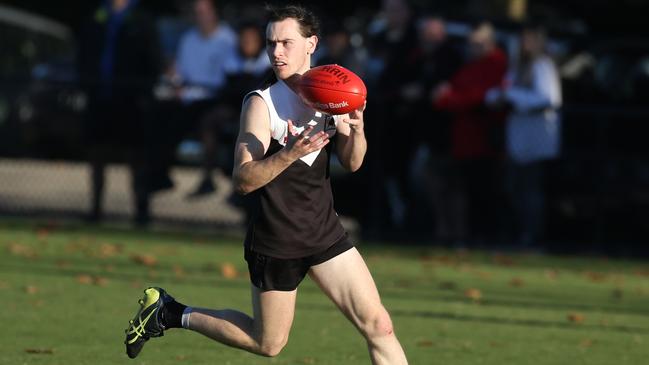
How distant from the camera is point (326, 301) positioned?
11062 mm

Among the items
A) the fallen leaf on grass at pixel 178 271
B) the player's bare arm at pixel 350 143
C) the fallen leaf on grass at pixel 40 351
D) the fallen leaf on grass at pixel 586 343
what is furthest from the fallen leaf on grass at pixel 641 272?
the player's bare arm at pixel 350 143

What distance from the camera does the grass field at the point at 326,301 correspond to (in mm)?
8539

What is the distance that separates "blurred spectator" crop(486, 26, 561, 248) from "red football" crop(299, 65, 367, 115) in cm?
843

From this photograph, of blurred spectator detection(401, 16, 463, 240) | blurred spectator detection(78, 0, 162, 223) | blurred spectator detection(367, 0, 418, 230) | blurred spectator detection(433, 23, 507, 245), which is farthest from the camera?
blurred spectator detection(78, 0, 162, 223)

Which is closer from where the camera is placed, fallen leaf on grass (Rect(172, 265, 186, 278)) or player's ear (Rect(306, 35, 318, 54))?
player's ear (Rect(306, 35, 318, 54))

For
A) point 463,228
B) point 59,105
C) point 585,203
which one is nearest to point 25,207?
point 59,105

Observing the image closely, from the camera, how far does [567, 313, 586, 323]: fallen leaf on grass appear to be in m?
10.4

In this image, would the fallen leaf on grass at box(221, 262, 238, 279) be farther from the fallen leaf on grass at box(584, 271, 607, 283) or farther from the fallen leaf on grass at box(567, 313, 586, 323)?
the fallen leaf on grass at box(584, 271, 607, 283)

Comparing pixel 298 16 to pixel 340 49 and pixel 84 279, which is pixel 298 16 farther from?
pixel 340 49

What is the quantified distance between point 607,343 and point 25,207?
885 centimetres

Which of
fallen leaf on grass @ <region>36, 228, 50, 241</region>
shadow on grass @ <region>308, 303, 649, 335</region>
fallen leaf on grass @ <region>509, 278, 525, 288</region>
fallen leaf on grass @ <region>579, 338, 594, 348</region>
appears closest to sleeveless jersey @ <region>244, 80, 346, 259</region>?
fallen leaf on grass @ <region>579, 338, 594, 348</region>

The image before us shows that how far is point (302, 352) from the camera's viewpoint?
854 cm

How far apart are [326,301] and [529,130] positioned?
4486 mm

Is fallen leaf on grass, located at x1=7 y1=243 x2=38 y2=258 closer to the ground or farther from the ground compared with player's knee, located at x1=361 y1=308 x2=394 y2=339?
closer to the ground
